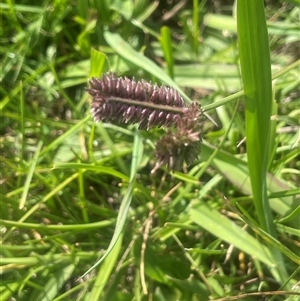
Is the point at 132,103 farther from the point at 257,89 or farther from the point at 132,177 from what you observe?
the point at 132,177

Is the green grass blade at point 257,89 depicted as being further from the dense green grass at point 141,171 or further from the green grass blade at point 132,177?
the green grass blade at point 132,177

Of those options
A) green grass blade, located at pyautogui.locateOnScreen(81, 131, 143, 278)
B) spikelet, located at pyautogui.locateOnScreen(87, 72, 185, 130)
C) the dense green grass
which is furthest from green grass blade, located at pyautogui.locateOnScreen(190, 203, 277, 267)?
spikelet, located at pyautogui.locateOnScreen(87, 72, 185, 130)

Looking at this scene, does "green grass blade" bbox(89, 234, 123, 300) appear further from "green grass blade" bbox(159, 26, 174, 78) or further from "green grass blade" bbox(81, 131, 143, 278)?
"green grass blade" bbox(159, 26, 174, 78)

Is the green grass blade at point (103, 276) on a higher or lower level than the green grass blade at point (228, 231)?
lower

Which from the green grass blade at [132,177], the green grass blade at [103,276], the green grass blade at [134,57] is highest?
the green grass blade at [134,57]

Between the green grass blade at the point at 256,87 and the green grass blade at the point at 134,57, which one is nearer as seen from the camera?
the green grass blade at the point at 256,87

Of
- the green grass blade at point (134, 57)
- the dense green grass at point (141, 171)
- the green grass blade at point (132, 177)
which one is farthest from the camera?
the green grass blade at point (134, 57)

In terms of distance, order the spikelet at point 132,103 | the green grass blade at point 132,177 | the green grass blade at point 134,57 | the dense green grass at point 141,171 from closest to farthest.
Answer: the spikelet at point 132,103 < the green grass blade at point 132,177 < the dense green grass at point 141,171 < the green grass blade at point 134,57

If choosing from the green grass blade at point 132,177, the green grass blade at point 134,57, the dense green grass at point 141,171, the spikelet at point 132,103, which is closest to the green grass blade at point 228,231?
the dense green grass at point 141,171

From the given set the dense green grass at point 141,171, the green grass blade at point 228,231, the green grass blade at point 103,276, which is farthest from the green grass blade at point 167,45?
the green grass blade at point 103,276

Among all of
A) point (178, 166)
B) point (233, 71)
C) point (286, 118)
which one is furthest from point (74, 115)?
point (178, 166)

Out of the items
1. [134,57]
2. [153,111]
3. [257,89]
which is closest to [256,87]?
[257,89]
